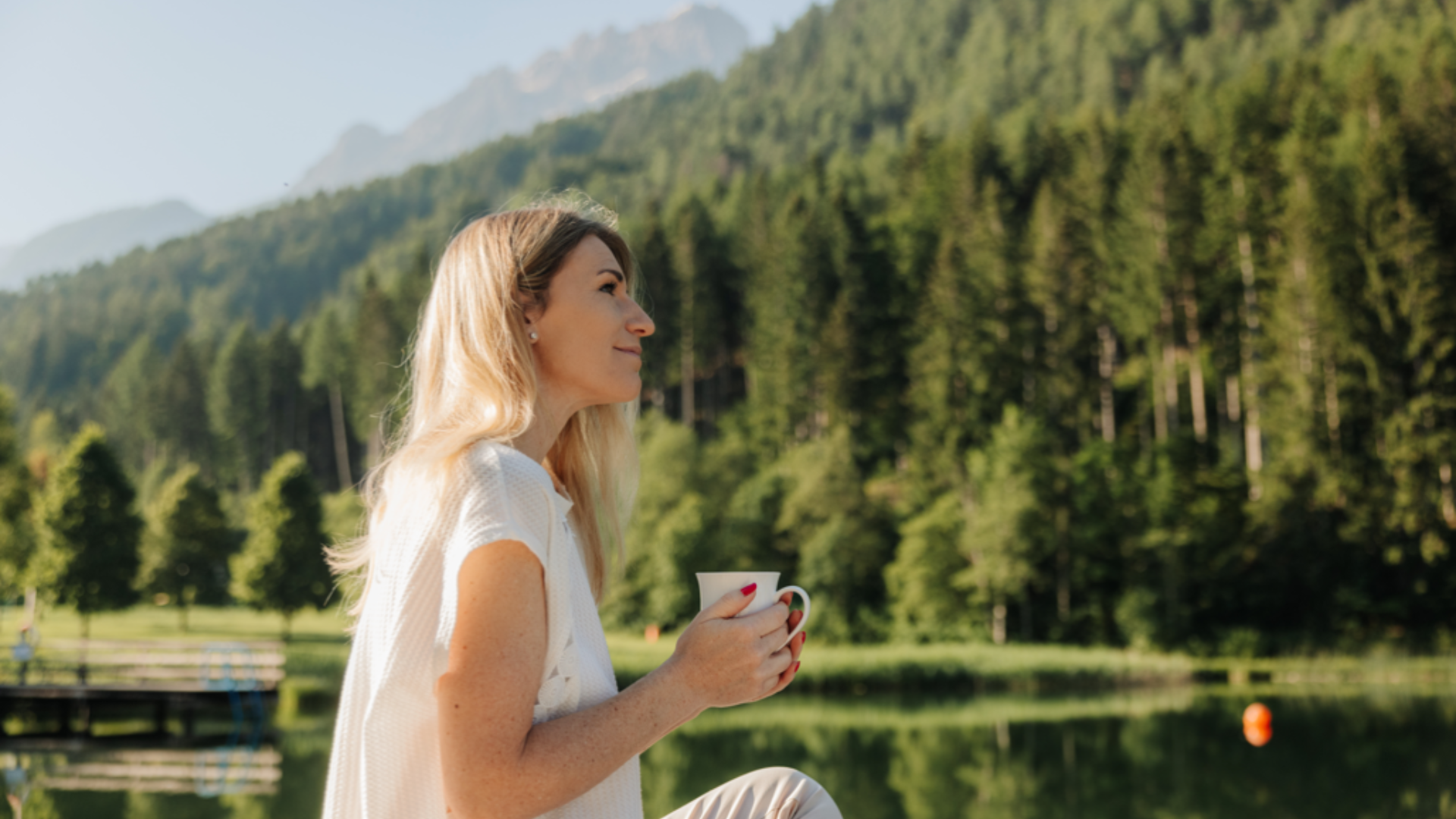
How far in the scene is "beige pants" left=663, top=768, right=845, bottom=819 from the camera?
4.73 ft

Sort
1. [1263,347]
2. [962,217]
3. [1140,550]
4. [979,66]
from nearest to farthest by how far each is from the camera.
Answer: [1140,550], [1263,347], [962,217], [979,66]

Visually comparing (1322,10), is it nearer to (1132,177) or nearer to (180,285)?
(1132,177)

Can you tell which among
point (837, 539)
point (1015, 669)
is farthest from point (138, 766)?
point (837, 539)

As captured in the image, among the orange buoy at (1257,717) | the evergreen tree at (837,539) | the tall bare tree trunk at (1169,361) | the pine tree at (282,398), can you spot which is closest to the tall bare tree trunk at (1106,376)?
the tall bare tree trunk at (1169,361)

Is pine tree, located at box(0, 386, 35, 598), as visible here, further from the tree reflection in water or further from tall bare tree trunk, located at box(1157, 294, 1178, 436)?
tall bare tree trunk, located at box(1157, 294, 1178, 436)

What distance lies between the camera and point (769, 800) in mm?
1482

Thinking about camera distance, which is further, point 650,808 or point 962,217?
point 962,217

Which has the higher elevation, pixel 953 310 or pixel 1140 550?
pixel 953 310

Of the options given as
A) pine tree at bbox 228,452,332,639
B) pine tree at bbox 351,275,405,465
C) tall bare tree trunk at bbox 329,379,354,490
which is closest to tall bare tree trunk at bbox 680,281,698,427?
pine tree at bbox 351,275,405,465

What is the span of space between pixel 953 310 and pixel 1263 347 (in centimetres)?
870

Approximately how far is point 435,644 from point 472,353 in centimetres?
38

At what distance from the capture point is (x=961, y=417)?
1328 inches

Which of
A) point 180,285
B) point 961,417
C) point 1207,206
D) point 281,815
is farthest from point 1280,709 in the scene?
point 180,285

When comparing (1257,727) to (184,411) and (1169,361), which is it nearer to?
(1169,361)
